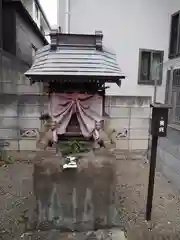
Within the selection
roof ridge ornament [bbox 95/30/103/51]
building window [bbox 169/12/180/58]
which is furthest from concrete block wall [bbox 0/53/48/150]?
building window [bbox 169/12/180/58]

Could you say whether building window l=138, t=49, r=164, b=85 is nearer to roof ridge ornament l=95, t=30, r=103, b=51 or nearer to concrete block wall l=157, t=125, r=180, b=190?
→ concrete block wall l=157, t=125, r=180, b=190

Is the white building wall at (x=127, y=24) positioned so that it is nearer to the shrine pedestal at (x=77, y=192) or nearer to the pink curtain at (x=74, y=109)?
the pink curtain at (x=74, y=109)

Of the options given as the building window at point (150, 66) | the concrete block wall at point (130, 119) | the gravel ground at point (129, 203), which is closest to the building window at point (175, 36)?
the building window at point (150, 66)

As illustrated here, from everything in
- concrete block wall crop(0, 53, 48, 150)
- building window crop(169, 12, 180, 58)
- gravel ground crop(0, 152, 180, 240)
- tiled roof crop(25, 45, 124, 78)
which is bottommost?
gravel ground crop(0, 152, 180, 240)

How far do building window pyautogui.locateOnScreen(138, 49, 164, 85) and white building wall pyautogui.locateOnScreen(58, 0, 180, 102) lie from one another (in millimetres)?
181

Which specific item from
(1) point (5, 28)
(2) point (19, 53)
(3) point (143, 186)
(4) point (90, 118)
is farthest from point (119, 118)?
(1) point (5, 28)

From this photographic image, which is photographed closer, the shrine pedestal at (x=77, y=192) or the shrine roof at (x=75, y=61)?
the shrine pedestal at (x=77, y=192)

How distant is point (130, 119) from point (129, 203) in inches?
137

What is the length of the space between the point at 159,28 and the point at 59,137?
638cm

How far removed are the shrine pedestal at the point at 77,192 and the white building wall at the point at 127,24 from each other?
538 centimetres

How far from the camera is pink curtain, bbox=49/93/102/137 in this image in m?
4.45

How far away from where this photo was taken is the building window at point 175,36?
27.4 ft

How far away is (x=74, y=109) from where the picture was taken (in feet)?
14.7

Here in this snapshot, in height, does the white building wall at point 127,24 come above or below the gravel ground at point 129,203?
above
